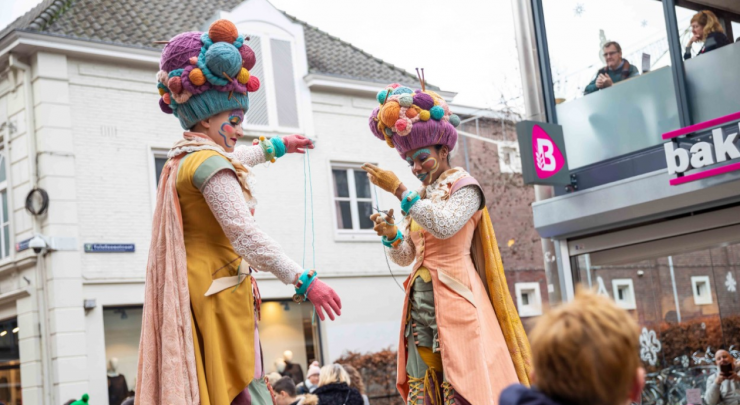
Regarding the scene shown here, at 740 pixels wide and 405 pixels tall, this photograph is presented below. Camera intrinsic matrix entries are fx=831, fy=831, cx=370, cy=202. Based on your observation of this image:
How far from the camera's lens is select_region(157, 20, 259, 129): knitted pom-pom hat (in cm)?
A: 327

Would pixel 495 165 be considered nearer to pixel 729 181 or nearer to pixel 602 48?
pixel 602 48

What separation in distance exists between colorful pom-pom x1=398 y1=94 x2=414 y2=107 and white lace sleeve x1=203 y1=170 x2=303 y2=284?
3.78 ft

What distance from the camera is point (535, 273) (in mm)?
19578

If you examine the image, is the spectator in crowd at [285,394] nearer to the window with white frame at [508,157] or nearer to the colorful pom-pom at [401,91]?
the colorful pom-pom at [401,91]

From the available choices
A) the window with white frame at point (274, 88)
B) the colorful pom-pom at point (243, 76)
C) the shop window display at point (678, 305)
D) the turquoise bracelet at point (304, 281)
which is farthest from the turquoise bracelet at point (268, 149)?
the window with white frame at point (274, 88)

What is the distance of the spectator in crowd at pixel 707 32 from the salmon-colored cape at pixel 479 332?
13.4 ft

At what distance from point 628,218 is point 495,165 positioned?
485 inches

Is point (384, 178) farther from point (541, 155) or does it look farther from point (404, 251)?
point (541, 155)

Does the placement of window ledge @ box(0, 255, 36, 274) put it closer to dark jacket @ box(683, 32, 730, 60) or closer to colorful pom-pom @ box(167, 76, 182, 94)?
dark jacket @ box(683, 32, 730, 60)

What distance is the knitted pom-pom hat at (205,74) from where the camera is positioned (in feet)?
10.7

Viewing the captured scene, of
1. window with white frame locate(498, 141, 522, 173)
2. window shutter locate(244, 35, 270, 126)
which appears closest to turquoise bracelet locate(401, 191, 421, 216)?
window shutter locate(244, 35, 270, 126)

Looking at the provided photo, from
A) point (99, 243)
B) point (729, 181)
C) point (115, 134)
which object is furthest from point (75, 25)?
point (729, 181)

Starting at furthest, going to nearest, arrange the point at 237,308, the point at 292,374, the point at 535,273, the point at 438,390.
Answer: the point at 535,273 < the point at 292,374 < the point at 438,390 < the point at 237,308

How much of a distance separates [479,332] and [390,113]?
1.12m
